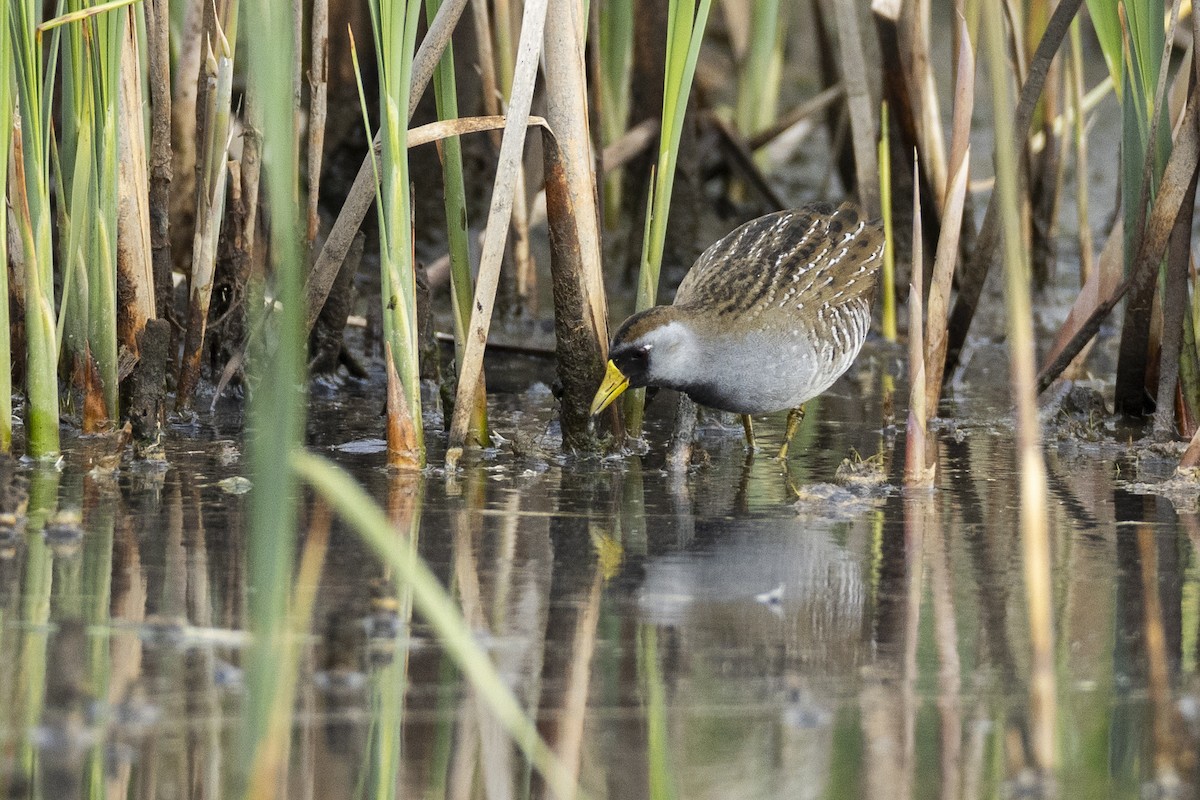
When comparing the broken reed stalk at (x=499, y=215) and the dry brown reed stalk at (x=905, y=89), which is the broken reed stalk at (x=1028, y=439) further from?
the dry brown reed stalk at (x=905, y=89)

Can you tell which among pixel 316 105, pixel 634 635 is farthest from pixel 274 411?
pixel 316 105

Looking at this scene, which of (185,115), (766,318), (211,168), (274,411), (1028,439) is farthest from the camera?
(185,115)

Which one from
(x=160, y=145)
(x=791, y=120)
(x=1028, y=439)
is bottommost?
(x=1028, y=439)

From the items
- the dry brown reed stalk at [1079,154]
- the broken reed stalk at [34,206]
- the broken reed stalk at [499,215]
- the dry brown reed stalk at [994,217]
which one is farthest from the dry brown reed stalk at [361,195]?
the dry brown reed stalk at [1079,154]

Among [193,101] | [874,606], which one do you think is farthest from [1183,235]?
Result: [193,101]

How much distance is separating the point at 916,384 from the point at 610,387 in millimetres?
815

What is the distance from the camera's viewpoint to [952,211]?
4238mm

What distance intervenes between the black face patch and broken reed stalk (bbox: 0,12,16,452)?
60.3 inches

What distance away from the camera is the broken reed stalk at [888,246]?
520 centimetres

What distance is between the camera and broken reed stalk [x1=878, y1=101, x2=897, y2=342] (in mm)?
5203

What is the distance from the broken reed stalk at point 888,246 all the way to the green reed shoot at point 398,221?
6.49ft

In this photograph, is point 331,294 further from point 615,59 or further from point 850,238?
point 615,59

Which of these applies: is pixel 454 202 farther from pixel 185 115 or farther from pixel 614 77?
pixel 614 77

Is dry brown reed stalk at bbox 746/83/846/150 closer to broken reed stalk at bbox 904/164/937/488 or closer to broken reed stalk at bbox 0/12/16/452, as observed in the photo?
broken reed stalk at bbox 904/164/937/488
